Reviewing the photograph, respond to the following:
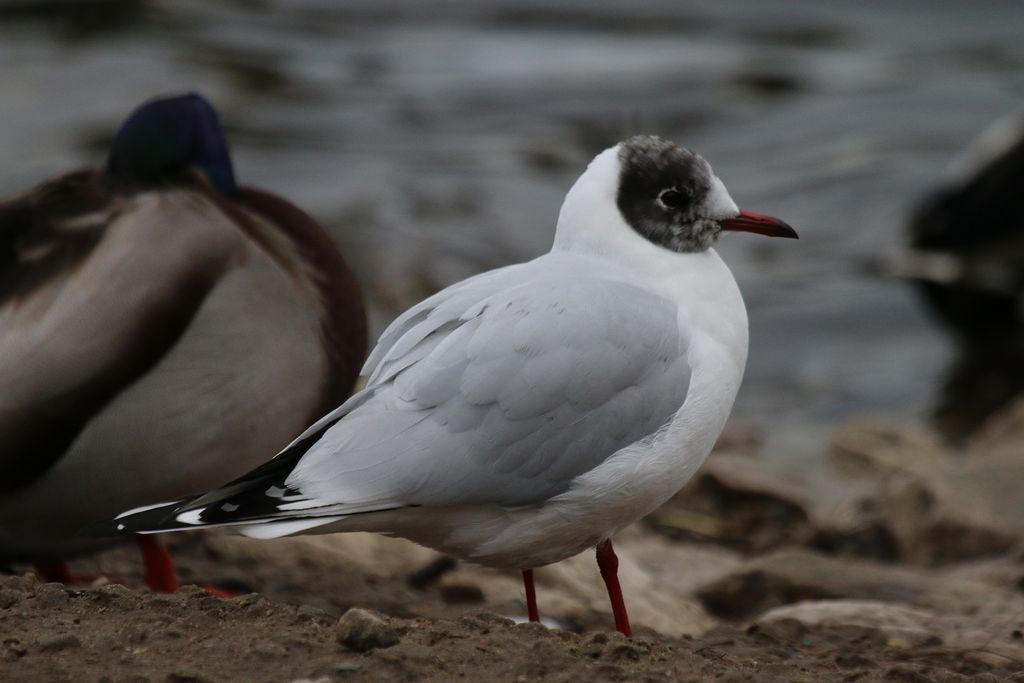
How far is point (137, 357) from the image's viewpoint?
5215 mm

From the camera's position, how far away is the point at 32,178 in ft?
45.5

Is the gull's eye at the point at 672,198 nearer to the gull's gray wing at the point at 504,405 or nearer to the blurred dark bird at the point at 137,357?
the gull's gray wing at the point at 504,405

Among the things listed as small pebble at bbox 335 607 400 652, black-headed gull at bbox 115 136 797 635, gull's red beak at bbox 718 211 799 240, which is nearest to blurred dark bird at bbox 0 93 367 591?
black-headed gull at bbox 115 136 797 635

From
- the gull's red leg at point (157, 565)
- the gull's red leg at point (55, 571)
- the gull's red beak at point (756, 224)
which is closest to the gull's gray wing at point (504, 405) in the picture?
the gull's red beak at point (756, 224)

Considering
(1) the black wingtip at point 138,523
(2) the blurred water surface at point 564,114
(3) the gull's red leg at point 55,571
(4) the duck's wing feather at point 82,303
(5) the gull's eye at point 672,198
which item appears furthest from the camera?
Result: (2) the blurred water surface at point 564,114

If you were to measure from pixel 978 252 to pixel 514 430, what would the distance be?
9843 millimetres

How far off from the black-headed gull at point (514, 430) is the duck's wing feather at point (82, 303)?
102 cm

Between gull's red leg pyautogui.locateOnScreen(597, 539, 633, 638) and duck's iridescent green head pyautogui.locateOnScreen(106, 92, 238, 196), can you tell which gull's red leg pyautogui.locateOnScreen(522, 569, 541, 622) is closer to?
gull's red leg pyautogui.locateOnScreen(597, 539, 633, 638)

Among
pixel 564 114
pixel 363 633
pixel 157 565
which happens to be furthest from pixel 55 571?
pixel 564 114

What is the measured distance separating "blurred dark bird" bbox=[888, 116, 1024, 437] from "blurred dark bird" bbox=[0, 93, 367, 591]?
762 centimetres

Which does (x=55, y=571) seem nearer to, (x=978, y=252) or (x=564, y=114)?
(x=978, y=252)

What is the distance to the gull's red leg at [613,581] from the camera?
4.57 m

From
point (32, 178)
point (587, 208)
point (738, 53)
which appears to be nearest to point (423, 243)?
point (32, 178)

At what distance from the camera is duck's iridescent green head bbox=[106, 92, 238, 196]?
19.2ft
